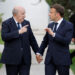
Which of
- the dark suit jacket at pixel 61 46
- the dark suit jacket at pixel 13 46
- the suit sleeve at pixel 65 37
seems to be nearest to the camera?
the suit sleeve at pixel 65 37

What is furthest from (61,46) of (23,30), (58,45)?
(23,30)

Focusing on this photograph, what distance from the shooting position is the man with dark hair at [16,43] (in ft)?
22.0

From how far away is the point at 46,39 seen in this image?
692 centimetres

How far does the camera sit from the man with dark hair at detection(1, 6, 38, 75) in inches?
264

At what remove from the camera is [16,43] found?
6.79m

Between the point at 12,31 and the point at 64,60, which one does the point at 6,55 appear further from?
the point at 64,60

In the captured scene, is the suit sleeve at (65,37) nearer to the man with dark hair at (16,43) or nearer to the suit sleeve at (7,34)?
the man with dark hair at (16,43)

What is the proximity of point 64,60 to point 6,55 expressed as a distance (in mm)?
945

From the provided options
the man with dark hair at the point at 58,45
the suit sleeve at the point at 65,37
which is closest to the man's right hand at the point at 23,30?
the man with dark hair at the point at 58,45

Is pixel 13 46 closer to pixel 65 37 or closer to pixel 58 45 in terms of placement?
pixel 58 45

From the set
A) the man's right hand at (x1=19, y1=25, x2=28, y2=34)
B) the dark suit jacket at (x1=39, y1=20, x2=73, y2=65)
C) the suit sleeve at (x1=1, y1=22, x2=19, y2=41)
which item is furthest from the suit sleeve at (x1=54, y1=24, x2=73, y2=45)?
the suit sleeve at (x1=1, y1=22, x2=19, y2=41)

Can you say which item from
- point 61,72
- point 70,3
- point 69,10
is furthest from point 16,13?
point 69,10

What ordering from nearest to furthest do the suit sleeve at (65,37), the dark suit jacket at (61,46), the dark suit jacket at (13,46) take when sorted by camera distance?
the suit sleeve at (65,37) < the dark suit jacket at (61,46) < the dark suit jacket at (13,46)

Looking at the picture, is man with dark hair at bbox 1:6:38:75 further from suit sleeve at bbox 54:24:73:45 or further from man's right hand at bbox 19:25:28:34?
suit sleeve at bbox 54:24:73:45
